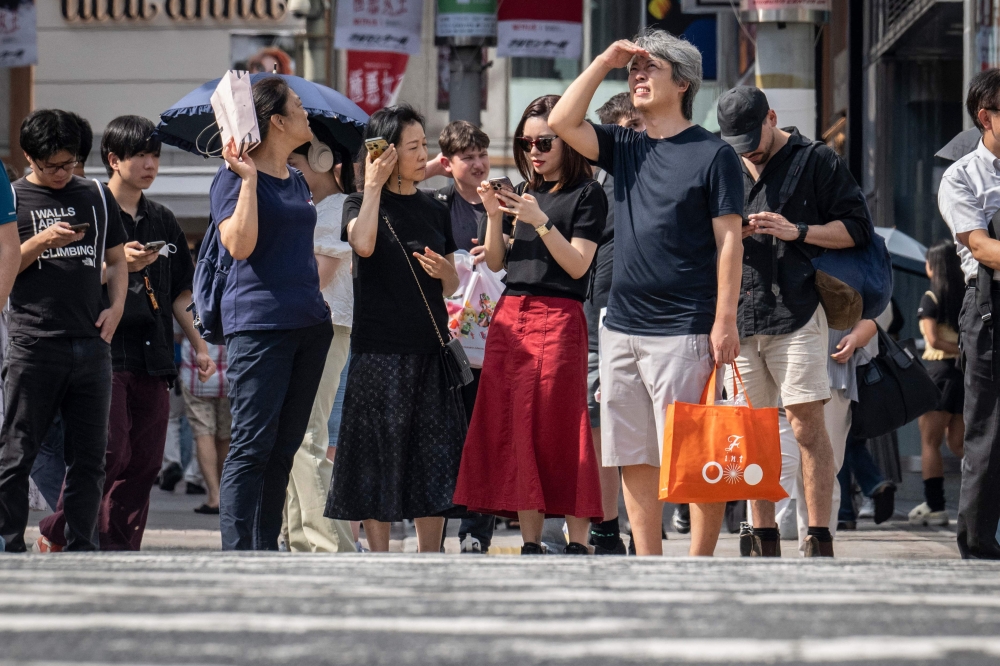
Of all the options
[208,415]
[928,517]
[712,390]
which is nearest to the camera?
[712,390]

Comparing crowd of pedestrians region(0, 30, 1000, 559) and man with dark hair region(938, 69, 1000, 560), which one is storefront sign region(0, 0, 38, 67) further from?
man with dark hair region(938, 69, 1000, 560)

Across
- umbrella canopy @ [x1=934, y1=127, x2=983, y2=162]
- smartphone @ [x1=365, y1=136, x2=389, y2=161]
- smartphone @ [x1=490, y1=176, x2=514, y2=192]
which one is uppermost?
umbrella canopy @ [x1=934, y1=127, x2=983, y2=162]

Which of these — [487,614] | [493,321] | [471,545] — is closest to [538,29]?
[471,545]

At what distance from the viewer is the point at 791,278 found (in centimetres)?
596

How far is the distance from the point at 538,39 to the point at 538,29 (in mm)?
105

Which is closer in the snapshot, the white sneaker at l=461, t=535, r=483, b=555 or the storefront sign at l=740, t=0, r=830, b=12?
the white sneaker at l=461, t=535, r=483, b=555

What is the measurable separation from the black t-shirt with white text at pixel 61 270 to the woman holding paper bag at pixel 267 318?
72 centimetres

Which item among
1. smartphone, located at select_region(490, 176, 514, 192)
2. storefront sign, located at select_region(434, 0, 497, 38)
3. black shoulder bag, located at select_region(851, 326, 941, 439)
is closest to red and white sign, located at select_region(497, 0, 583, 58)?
storefront sign, located at select_region(434, 0, 497, 38)

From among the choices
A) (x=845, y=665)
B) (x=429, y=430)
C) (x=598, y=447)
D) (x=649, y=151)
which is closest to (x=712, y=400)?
(x=649, y=151)

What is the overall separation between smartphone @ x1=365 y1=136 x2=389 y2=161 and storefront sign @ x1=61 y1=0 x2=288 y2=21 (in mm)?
15859

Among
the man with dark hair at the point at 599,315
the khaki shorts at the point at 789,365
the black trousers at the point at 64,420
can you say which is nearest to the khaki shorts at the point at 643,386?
the khaki shorts at the point at 789,365

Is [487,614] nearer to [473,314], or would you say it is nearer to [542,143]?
[542,143]

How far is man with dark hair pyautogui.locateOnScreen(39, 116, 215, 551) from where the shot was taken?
6.51 m

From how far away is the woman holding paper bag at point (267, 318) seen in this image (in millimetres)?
5395
